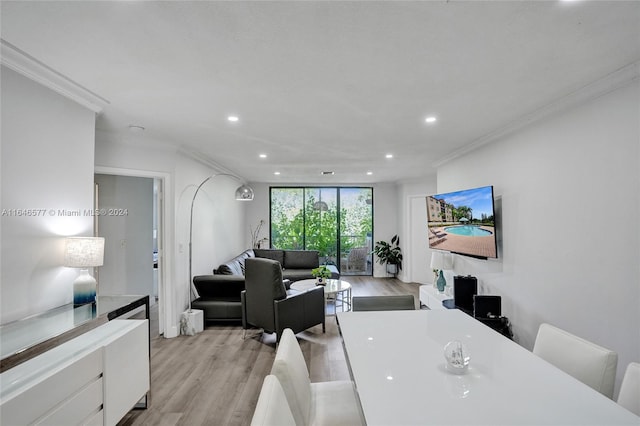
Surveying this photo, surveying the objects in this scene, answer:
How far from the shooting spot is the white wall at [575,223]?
2.06 meters

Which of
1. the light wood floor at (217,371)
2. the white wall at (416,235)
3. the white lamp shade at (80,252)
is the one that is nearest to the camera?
the white lamp shade at (80,252)

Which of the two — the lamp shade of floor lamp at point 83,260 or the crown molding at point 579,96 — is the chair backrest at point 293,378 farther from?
the crown molding at point 579,96

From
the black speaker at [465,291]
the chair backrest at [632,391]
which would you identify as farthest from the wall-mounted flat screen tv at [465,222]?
the chair backrest at [632,391]

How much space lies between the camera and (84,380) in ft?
5.49

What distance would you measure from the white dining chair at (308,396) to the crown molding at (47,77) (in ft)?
7.12

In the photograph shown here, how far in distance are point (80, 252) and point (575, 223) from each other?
3762 mm

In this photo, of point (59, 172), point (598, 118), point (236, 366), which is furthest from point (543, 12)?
point (236, 366)

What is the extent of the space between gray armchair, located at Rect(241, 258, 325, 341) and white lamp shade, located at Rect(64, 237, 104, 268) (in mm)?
1685

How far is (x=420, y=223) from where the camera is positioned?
23.4ft

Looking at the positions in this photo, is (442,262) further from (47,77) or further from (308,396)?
(47,77)

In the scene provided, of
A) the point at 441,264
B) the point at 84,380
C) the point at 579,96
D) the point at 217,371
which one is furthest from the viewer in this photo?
the point at 441,264

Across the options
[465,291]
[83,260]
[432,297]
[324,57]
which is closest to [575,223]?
[465,291]

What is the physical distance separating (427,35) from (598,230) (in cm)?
196

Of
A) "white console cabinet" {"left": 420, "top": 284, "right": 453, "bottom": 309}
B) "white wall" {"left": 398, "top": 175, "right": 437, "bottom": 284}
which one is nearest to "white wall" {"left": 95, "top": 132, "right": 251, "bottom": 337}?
"white console cabinet" {"left": 420, "top": 284, "right": 453, "bottom": 309}
